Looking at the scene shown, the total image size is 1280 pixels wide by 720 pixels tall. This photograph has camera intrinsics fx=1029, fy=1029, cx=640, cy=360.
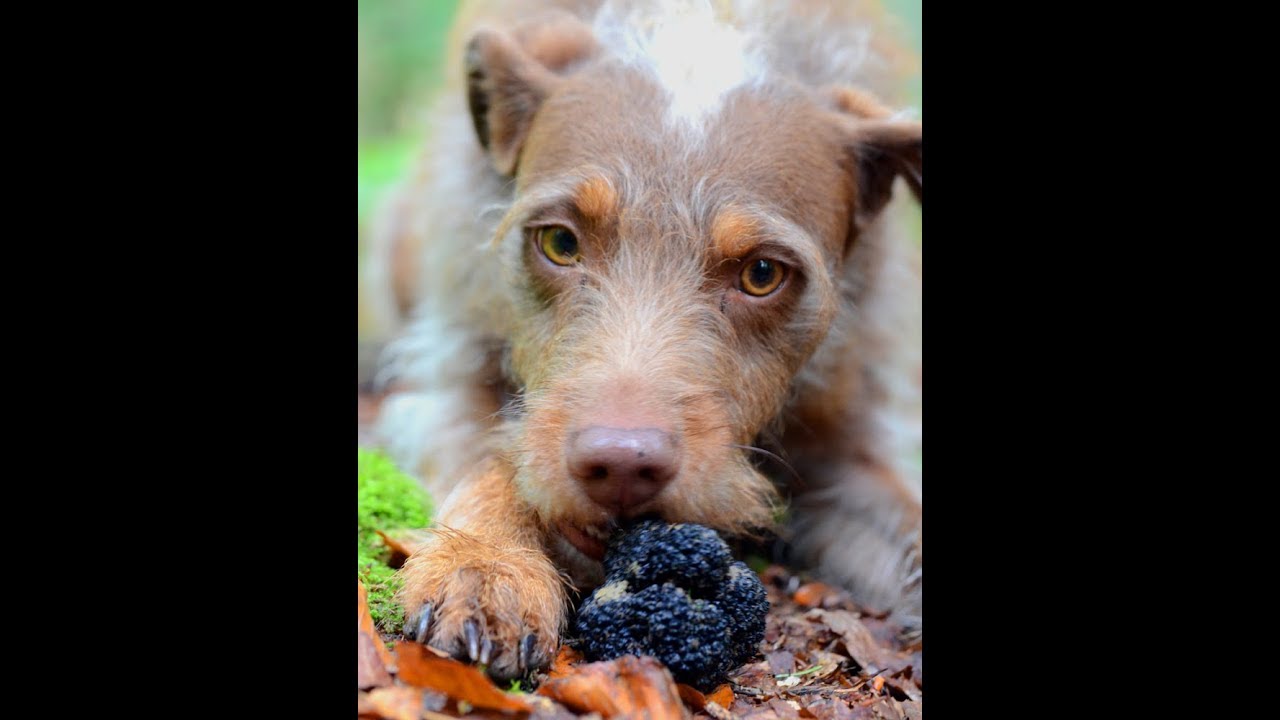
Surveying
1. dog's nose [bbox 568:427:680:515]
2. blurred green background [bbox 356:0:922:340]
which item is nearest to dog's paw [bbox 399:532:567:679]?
dog's nose [bbox 568:427:680:515]

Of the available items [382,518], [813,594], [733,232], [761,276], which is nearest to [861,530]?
[813,594]

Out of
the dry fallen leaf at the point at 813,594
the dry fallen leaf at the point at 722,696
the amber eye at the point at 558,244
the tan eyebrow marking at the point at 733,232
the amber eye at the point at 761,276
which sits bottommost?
the dry fallen leaf at the point at 813,594

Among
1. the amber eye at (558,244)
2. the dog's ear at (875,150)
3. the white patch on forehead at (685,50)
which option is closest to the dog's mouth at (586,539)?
the amber eye at (558,244)

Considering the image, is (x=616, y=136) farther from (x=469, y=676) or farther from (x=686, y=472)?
(x=469, y=676)

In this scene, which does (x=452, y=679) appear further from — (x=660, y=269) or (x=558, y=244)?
(x=558, y=244)

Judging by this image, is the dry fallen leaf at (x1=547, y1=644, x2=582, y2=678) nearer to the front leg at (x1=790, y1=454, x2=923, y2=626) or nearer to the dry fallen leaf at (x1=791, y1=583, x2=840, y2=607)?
the dry fallen leaf at (x1=791, y1=583, x2=840, y2=607)

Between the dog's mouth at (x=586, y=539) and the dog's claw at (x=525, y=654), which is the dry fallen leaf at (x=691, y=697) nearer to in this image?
the dog's claw at (x=525, y=654)
